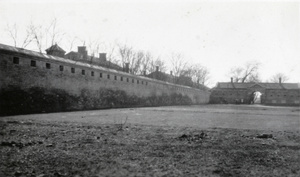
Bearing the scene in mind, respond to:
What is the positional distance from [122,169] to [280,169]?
2.64 meters

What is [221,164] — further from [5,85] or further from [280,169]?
[5,85]

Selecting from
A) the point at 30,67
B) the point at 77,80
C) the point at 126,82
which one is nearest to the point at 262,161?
the point at 30,67

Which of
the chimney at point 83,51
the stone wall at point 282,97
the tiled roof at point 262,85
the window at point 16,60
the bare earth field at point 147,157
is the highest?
the chimney at point 83,51

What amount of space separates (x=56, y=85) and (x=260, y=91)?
6441 cm

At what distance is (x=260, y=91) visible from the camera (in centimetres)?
6750

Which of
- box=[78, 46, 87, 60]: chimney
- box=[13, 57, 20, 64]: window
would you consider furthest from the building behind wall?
box=[13, 57, 20, 64]: window

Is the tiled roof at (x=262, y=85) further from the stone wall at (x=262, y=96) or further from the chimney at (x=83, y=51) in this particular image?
the chimney at (x=83, y=51)

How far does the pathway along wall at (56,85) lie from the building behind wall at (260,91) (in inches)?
1867

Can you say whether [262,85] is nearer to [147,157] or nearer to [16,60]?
[16,60]

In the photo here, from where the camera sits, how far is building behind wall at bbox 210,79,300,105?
64500 millimetres

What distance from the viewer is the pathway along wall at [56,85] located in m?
15.5

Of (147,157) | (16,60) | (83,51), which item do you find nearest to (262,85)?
(83,51)

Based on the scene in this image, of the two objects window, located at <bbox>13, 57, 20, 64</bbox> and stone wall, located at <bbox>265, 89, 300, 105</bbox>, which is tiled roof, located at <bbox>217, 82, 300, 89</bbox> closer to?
stone wall, located at <bbox>265, 89, 300, 105</bbox>

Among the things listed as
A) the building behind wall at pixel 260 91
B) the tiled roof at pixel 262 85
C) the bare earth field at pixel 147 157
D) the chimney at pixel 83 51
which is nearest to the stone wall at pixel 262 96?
the building behind wall at pixel 260 91
